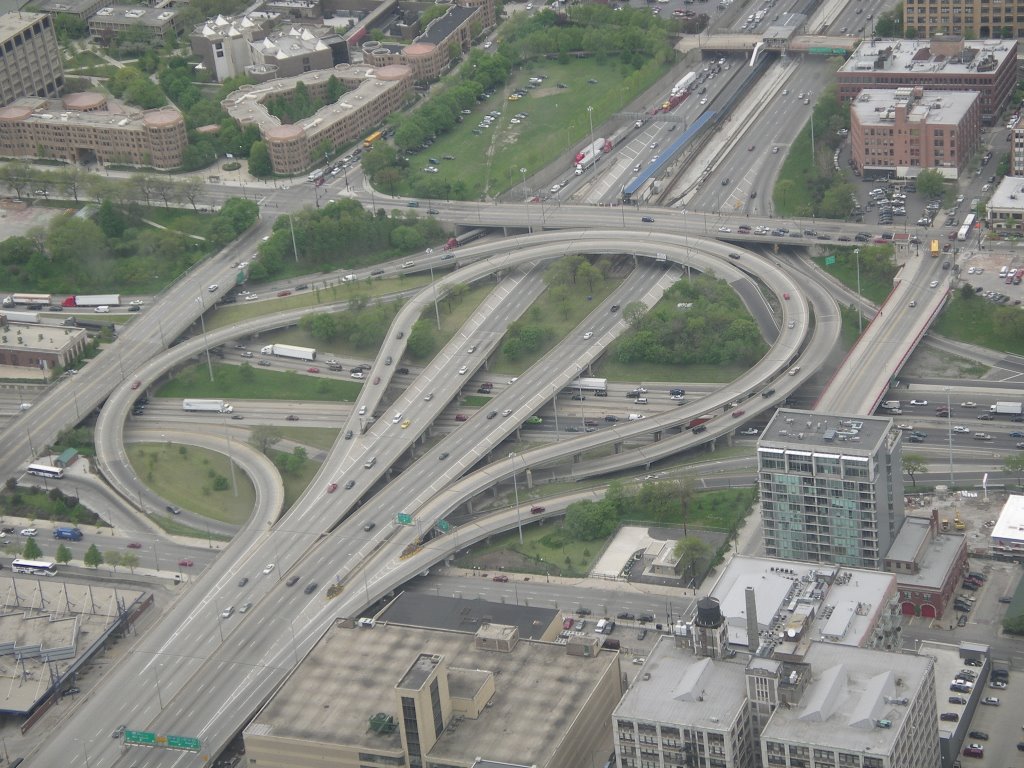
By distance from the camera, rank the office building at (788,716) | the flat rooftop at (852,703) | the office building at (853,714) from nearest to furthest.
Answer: the office building at (853,714), the flat rooftop at (852,703), the office building at (788,716)

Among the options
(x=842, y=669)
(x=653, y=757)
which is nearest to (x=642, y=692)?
(x=653, y=757)

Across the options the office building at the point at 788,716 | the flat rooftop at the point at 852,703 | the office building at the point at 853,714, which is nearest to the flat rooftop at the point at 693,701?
the office building at the point at 788,716

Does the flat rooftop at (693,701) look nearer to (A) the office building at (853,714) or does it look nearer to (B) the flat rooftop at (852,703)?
(A) the office building at (853,714)

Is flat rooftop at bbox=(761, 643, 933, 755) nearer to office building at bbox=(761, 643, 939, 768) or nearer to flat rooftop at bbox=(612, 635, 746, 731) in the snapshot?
office building at bbox=(761, 643, 939, 768)

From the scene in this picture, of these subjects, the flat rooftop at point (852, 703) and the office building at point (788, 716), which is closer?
the flat rooftop at point (852, 703)

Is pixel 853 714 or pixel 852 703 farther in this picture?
pixel 852 703

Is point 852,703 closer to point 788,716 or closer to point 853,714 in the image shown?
point 853,714

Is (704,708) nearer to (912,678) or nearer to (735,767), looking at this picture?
(735,767)

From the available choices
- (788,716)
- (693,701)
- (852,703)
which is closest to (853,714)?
(852,703)

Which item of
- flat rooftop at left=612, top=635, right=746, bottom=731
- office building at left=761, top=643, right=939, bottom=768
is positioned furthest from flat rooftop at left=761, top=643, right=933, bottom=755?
flat rooftop at left=612, top=635, right=746, bottom=731

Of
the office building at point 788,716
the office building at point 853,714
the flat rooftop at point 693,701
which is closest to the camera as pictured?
the office building at point 853,714
